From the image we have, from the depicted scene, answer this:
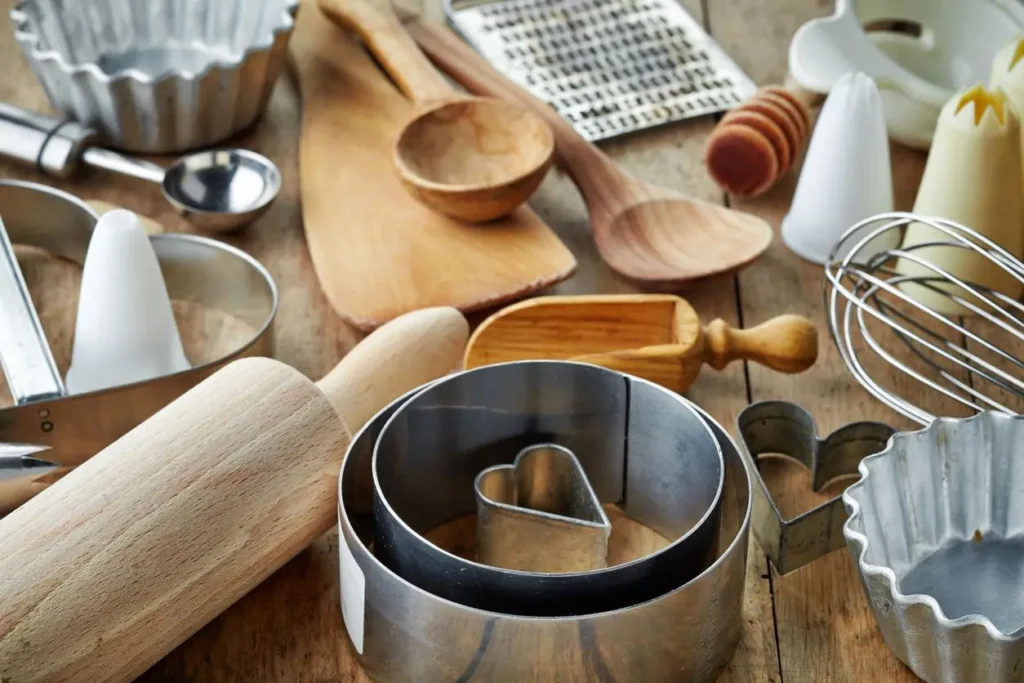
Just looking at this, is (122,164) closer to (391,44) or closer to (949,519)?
(391,44)

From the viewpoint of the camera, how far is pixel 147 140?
0.85 meters

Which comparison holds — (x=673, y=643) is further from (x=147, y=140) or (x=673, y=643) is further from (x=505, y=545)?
(x=147, y=140)

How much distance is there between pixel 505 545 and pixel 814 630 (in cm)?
14

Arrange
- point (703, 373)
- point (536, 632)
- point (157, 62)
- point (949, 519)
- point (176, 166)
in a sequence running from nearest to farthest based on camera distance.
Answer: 1. point (536, 632)
2. point (949, 519)
3. point (703, 373)
4. point (176, 166)
5. point (157, 62)

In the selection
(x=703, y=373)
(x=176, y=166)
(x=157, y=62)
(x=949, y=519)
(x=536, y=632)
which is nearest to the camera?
(x=536, y=632)

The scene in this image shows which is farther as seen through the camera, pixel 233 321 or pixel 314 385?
pixel 233 321

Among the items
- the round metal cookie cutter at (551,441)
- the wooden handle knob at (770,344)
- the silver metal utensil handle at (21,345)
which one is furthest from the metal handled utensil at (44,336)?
the wooden handle knob at (770,344)

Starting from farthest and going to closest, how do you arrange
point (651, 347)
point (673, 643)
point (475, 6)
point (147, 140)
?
point (475, 6), point (147, 140), point (651, 347), point (673, 643)

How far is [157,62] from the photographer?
36.4 inches

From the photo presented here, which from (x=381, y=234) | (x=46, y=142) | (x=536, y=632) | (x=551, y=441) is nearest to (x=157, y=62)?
(x=46, y=142)

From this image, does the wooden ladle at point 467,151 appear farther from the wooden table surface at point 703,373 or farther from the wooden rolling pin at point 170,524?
the wooden rolling pin at point 170,524

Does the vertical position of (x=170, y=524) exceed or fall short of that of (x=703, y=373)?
it exceeds it

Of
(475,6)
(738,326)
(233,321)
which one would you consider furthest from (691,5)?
(233,321)

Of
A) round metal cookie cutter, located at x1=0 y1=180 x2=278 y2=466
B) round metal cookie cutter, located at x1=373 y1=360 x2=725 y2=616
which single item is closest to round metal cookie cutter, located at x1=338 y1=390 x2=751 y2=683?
round metal cookie cutter, located at x1=373 y1=360 x2=725 y2=616
